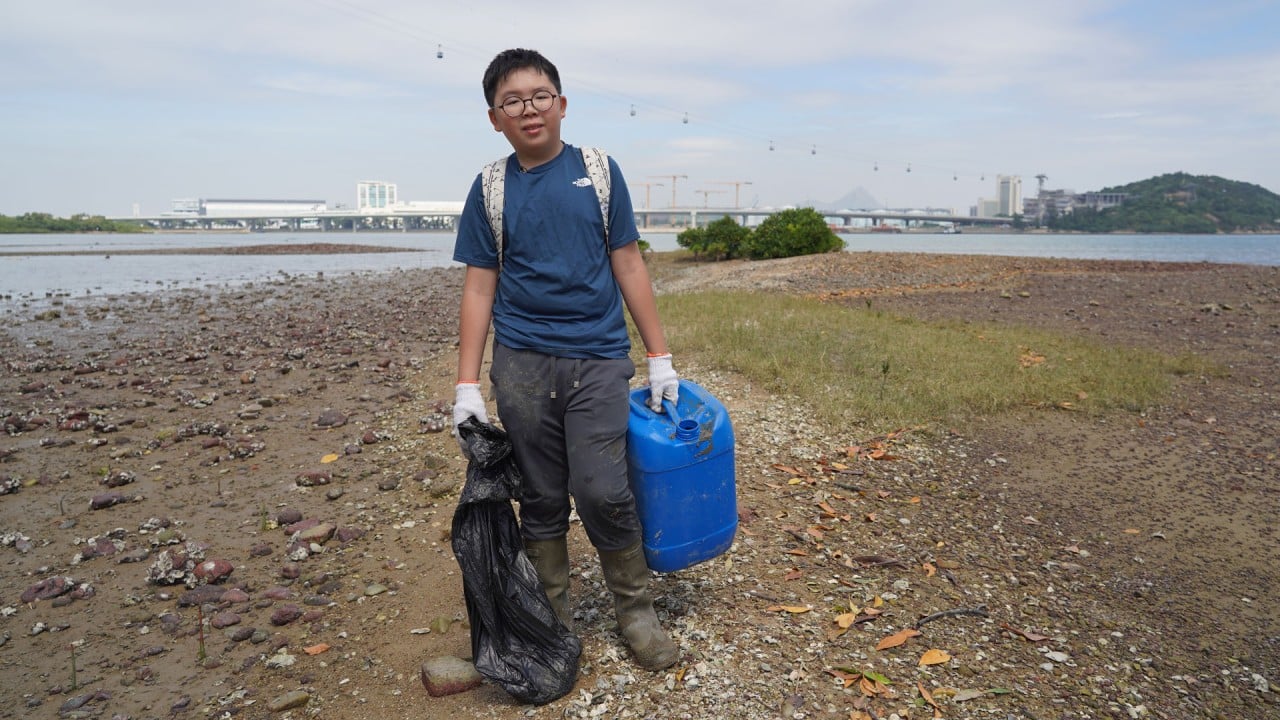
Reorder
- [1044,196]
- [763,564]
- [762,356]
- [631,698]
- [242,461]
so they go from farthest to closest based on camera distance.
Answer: [1044,196], [762,356], [242,461], [763,564], [631,698]

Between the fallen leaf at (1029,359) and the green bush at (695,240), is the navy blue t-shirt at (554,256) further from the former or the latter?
the green bush at (695,240)

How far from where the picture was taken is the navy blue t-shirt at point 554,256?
288cm

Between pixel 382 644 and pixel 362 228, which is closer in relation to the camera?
pixel 382 644

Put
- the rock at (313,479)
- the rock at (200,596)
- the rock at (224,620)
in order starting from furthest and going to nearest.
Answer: the rock at (313,479) < the rock at (200,596) < the rock at (224,620)

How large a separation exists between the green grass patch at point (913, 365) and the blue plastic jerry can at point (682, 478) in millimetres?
3483

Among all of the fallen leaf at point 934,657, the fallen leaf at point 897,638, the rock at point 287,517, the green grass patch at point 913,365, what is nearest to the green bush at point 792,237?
the green grass patch at point 913,365

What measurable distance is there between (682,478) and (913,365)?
232 inches

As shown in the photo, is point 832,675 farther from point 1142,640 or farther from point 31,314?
point 31,314

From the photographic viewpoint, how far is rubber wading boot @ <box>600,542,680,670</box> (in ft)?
10.1

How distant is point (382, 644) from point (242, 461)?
334cm

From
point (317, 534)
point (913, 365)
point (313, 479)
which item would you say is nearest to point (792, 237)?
point (913, 365)

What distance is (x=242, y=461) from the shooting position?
6.13 m

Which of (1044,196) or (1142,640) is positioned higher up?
(1044,196)

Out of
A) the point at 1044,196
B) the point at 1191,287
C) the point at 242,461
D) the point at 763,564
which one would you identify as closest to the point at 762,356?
the point at 763,564
